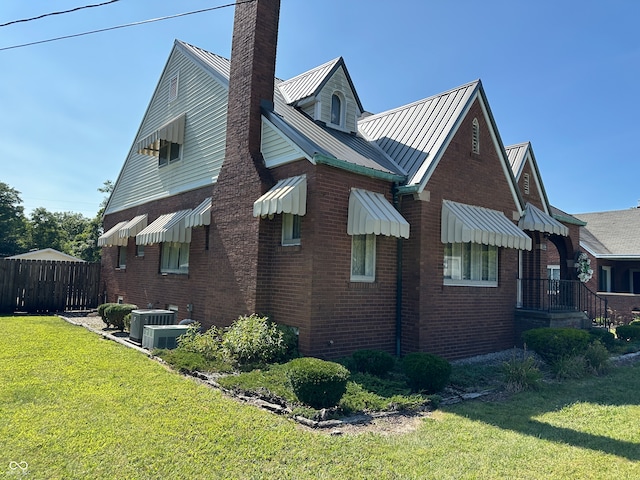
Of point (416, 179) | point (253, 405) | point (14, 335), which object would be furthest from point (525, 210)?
point (14, 335)

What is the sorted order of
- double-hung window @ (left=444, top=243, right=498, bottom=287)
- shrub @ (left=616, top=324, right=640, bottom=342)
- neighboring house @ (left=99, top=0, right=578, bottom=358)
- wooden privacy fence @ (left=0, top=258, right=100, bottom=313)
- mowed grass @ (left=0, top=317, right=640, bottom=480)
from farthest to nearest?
wooden privacy fence @ (left=0, top=258, right=100, bottom=313), shrub @ (left=616, top=324, right=640, bottom=342), double-hung window @ (left=444, top=243, right=498, bottom=287), neighboring house @ (left=99, top=0, right=578, bottom=358), mowed grass @ (left=0, top=317, right=640, bottom=480)

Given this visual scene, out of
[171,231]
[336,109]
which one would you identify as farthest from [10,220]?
[336,109]

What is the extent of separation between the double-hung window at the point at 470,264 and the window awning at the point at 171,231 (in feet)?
24.8

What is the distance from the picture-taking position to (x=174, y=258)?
15984mm

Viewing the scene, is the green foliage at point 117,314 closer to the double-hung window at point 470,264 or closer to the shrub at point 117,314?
the shrub at point 117,314

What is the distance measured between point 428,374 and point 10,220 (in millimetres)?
64212

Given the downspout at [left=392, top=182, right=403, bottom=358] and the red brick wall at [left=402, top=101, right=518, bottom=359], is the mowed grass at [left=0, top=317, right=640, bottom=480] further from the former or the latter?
the downspout at [left=392, top=182, right=403, bottom=358]

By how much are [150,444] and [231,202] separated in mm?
7588

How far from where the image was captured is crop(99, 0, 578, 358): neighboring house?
9.97m

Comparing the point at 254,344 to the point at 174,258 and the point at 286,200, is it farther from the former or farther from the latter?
the point at 174,258

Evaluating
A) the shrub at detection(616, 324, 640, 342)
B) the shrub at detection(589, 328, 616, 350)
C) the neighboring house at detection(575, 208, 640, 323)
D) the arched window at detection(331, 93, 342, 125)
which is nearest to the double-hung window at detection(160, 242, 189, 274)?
the arched window at detection(331, 93, 342, 125)

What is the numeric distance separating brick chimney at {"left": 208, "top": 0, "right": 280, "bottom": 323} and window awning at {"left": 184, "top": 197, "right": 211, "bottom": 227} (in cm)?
22

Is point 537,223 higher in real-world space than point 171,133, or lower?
lower

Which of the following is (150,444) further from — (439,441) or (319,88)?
(319,88)
